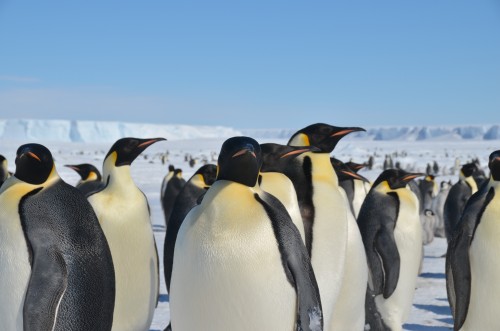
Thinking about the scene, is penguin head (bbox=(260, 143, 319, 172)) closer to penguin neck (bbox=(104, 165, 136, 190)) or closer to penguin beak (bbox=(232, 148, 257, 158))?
penguin beak (bbox=(232, 148, 257, 158))

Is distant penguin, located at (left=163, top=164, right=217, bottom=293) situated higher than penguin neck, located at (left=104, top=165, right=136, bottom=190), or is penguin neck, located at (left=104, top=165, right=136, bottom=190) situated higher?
penguin neck, located at (left=104, top=165, right=136, bottom=190)

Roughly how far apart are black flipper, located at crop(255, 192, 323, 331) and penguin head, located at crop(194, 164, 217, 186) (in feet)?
11.1

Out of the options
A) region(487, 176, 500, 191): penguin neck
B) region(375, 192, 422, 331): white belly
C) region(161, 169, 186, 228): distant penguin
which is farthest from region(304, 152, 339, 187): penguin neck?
region(161, 169, 186, 228): distant penguin

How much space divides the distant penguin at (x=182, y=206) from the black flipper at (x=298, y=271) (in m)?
2.16

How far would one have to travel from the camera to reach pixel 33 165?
9.04 feet

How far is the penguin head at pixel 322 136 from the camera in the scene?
3734 millimetres

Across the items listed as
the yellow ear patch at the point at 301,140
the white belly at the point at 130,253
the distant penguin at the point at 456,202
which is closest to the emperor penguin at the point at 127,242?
the white belly at the point at 130,253

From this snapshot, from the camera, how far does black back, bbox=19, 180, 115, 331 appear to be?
2.55m

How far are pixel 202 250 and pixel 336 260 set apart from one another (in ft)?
3.83

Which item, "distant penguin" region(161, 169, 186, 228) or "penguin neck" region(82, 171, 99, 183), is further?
"distant penguin" region(161, 169, 186, 228)

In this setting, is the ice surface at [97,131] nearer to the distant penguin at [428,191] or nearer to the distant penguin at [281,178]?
the distant penguin at [428,191]

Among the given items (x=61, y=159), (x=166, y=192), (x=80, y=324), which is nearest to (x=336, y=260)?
(x=80, y=324)

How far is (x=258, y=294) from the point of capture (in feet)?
8.11

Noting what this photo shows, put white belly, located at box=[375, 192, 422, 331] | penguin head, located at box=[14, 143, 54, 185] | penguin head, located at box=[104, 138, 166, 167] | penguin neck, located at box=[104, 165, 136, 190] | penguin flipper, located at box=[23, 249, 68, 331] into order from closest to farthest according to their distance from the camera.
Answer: penguin flipper, located at box=[23, 249, 68, 331] → penguin head, located at box=[14, 143, 54, 185] → penguin neck, located at box=[104, 165, 136, 190] → penguin head, located at box=[104, 138, 166, 167] → white belly, located at box=[375, 192, 422, 331]
